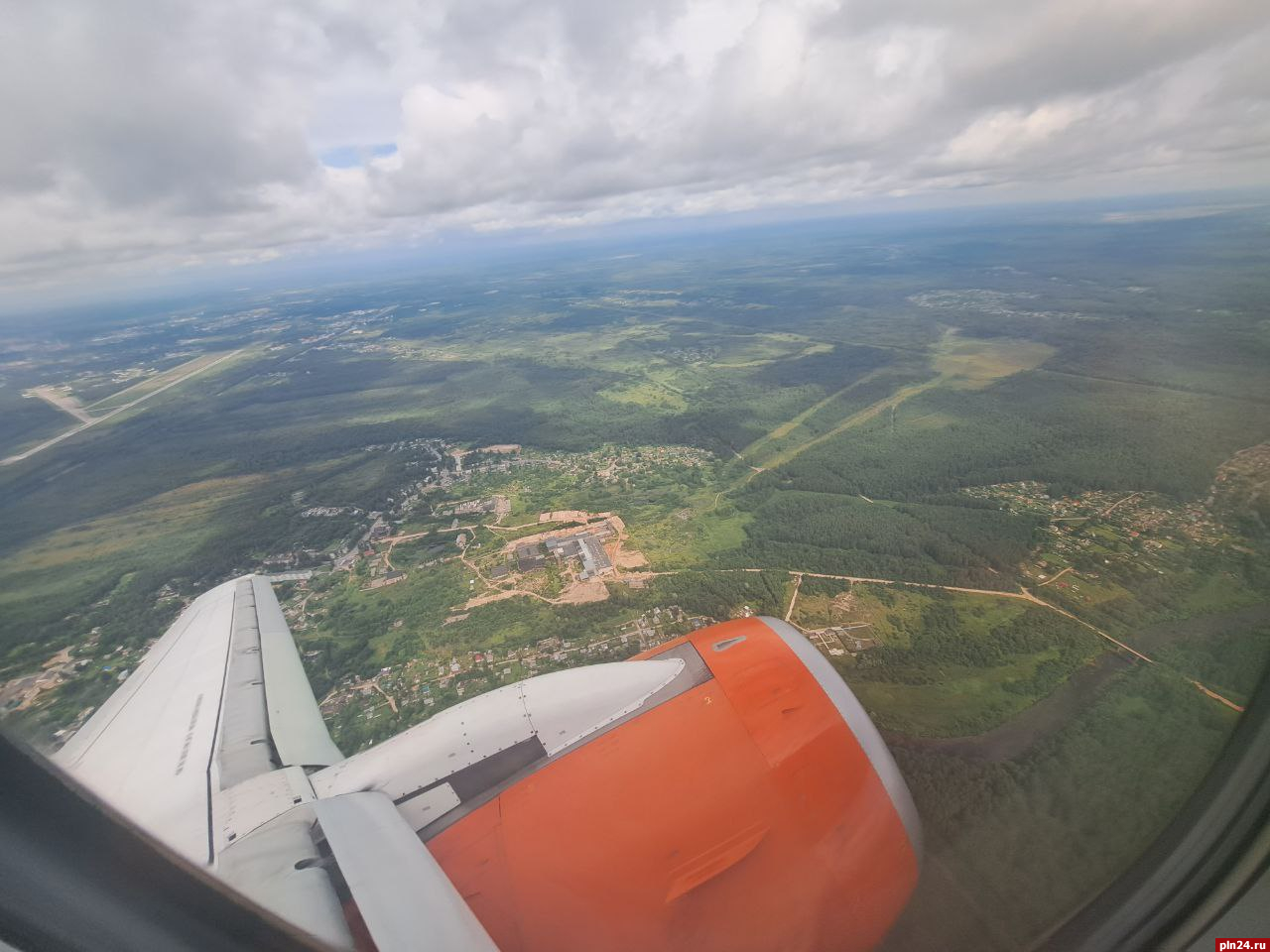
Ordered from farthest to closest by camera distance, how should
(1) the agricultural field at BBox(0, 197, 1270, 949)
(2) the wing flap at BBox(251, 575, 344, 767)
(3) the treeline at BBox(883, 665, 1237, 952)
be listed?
1. (1) the agricultural field at BBox(0, 197, 1270, 949)
2. (2) the wing flap at BBox(251, 575, 344, 767)
3. (3) the treeline at BBox(883, 665, 1237, 952)

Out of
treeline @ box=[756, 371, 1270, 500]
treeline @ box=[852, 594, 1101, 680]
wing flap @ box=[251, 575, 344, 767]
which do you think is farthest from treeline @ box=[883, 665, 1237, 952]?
treeline @ box=[756, 371, 1270, 500]

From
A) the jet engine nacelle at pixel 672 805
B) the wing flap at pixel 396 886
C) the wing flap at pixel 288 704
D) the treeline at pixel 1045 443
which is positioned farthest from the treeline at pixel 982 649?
the wing flap at pixel 396 886

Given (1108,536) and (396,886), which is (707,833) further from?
(1108,536)

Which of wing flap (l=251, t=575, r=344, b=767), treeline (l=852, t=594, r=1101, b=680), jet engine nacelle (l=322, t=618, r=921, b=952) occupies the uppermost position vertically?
jet engine nacelle (l=322, t=618, r=921, b=952)

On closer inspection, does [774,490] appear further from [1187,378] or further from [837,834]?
[837,834]

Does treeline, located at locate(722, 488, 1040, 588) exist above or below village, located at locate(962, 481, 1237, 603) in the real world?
below

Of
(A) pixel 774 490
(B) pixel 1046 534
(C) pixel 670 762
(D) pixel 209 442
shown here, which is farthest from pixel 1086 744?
(D) pixel 209 442

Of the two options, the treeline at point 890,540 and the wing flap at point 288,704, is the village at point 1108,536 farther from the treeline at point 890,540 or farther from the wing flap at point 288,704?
the wing flap at point 288,704

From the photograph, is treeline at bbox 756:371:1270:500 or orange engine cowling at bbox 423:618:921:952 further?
treeline at bbox 756:371:1270:500

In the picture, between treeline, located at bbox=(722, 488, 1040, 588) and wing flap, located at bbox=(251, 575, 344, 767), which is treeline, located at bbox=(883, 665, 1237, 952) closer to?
wing flap, located at bbox=(251, 575, 344, 767)
